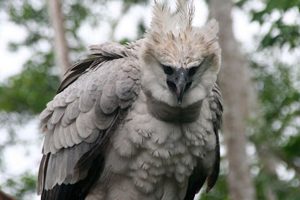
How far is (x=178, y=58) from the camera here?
4.78m

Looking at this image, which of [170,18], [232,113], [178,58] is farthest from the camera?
[232,113]

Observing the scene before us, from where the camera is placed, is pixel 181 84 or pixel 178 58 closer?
pixel 181 84

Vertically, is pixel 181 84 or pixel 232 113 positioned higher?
pixel 181 84

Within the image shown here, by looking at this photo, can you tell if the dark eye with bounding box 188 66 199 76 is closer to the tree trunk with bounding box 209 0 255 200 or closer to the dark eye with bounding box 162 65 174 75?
the dark eye with bounding box 162 65 174 75

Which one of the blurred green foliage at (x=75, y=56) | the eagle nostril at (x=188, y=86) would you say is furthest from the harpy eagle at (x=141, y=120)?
the blurred green foliage at (x=75, y=56)

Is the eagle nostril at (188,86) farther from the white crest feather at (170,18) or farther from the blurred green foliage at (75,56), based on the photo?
the blurred green foliage at (75,56)

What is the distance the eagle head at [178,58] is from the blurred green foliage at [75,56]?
14.4ft

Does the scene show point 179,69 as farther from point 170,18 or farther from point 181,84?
point 170,18

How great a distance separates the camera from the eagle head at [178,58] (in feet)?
15.6

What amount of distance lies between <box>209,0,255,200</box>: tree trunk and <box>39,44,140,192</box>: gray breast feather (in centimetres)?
502

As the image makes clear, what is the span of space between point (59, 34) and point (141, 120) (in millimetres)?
6477

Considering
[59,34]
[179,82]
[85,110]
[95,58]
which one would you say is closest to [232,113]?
[59,34]

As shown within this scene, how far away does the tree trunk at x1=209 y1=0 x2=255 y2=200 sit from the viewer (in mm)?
10102

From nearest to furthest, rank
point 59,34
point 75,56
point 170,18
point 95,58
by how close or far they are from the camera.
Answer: point 170,18, point 95,58, point 59,34, point 75,56
